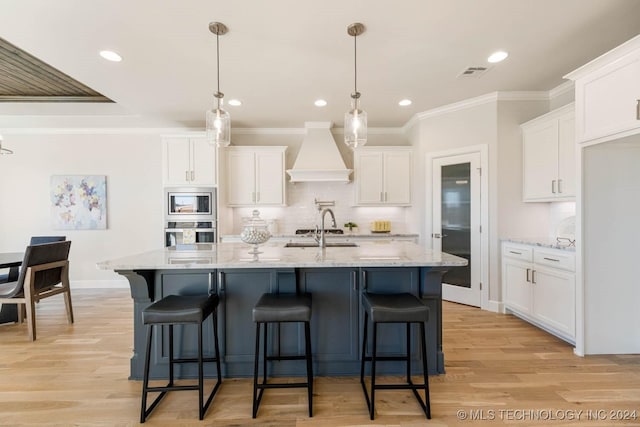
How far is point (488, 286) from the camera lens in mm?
3705

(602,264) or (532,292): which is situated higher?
(602,264)

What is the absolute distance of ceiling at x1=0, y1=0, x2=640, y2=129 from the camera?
2.09m

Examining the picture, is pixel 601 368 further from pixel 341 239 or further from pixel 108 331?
pixel 108 331

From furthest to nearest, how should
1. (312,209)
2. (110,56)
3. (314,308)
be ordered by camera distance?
1. (312,209)
2. (110,56)
3. (314,308)

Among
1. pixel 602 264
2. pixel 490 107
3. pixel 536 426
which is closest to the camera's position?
pixel 536 426

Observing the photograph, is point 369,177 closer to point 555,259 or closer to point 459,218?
point 459,218

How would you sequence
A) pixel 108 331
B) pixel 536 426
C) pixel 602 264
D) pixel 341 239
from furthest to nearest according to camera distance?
pixel 341 239 < pixel 108 331 < pixel 602 264 < pixel 536 426

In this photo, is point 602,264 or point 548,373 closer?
point 548,373

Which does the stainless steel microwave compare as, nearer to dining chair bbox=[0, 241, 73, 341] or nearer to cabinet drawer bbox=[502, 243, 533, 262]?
dining chair bbox=[0, 241, 73, 341]

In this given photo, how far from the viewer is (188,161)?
4.36 m

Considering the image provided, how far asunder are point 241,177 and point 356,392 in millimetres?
3641

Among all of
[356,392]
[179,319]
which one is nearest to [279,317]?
[179,319]

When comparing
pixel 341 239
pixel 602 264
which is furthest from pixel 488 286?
pixel 341 239

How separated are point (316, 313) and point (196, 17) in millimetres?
2468
